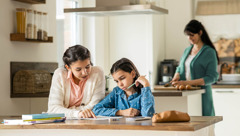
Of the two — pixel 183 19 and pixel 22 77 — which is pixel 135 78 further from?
pixel 183 19

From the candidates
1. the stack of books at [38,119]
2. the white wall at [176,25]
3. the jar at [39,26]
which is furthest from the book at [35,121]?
the white wall at [176,25]

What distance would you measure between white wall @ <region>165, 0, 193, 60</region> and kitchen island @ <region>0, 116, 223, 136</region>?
364 cm

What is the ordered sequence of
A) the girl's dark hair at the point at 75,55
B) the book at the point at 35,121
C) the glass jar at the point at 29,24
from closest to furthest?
the book at the point at 35,121 → the girl's dark hair at the point at 75,55 → the glass jar at the point at 29,24

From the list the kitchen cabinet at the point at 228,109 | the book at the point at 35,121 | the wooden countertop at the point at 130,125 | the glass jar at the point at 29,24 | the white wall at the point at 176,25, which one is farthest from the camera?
the white wall at the point at 176,25

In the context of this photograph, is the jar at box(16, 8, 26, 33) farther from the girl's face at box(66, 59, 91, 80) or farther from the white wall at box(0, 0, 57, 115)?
the girl's face at box(66, 59, 91, 80)

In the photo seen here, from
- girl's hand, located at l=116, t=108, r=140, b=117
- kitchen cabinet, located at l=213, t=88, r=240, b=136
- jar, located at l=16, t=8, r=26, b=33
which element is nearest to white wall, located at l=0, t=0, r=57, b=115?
jar, located at l=16, t=8, r=26, b=33

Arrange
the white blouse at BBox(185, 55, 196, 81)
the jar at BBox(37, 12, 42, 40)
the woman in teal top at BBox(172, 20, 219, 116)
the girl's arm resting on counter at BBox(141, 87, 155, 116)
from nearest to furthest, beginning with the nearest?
the girl's arm resting on counter at BBox(141, 87, 155, 116)
the jar at BBox(37, 12, 42, 40)
the woman in teal top at BBox(172, 20, 219, 116)
the white blouse at BBox(185, 55, 196, 81)

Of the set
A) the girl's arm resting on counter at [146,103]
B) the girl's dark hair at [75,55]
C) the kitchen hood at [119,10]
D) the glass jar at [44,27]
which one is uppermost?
the kitchen hood at [119,10]

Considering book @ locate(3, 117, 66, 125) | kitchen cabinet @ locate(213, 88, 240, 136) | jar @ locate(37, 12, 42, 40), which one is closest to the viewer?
book @ locate(3, 117, 66, 125)

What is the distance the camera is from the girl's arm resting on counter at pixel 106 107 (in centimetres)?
308

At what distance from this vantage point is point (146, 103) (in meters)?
2.93

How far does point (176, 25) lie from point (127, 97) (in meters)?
3.38

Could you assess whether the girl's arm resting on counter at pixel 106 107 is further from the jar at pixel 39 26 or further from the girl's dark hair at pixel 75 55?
the jar at pixel 39 26

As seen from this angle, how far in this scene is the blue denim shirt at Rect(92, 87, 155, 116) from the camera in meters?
2.93
